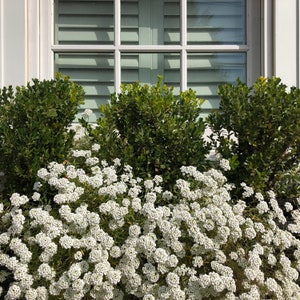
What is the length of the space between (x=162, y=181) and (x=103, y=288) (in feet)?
2.65

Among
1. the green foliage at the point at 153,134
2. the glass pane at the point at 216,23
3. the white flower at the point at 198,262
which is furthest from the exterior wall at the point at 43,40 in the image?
the white flower at the point at 198,262

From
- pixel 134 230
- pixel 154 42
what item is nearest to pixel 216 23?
pixel 154 42

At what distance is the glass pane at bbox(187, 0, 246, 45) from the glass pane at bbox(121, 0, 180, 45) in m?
0.12

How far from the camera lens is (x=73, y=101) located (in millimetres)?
3051

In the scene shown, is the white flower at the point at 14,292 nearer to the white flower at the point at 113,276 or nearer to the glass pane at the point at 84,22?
the white flower at the point at 113,276

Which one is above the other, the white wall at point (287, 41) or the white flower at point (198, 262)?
the white wall at point (287, 41)

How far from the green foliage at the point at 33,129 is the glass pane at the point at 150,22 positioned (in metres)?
0.92

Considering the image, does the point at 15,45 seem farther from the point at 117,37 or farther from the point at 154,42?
the point at 154,42

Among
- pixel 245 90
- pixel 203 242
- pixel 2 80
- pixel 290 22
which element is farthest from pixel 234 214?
pixel 2 80

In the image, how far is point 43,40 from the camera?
12.1ft

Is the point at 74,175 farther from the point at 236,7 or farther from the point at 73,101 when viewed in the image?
the point at 236,7

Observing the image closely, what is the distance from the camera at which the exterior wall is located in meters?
3.51

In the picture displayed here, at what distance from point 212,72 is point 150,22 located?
0.64 meters

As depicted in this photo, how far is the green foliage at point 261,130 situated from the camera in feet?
9.93
